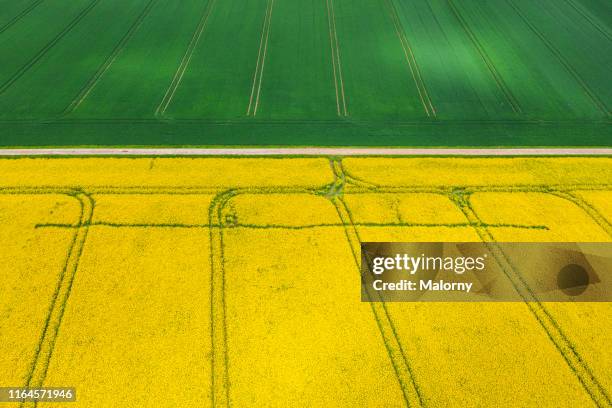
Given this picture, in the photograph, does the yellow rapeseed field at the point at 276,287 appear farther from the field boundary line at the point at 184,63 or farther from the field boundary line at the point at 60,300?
the field boundary line at the point at 184,63

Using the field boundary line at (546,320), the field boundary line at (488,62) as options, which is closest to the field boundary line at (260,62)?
the field boundary line at (546,320)

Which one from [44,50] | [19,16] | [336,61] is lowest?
[336,61]

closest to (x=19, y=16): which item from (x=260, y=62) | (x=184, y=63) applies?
(x=184, y=63)

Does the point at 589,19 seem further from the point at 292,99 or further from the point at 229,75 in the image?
the point at 229,75

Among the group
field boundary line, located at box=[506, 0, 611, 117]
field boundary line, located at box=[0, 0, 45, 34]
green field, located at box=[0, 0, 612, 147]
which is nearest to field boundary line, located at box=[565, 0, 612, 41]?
green field, located at box=[0, 0, 612, 147]

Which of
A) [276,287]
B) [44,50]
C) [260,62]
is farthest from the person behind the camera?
[44,50]

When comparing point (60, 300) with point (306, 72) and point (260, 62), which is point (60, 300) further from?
point (260, 62)

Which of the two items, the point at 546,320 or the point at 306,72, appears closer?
the point at 546,320

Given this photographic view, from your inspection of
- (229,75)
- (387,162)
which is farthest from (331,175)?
(229,75)
